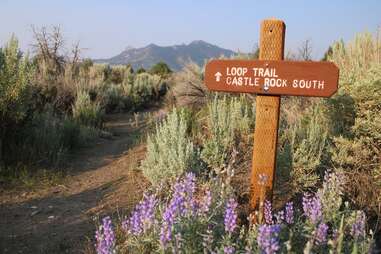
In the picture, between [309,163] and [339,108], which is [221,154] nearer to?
[309,163]

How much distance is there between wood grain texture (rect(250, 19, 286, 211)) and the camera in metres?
4.02

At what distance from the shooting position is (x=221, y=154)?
5.67m

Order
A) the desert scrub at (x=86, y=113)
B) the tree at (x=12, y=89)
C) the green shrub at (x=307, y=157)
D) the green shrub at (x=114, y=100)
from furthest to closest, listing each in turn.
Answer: the green shrub at (x=114, y=100)
the desert scrub at (x=86, y=113)
the tree at (x=12, y=89)
the green shrub at (x=307, y=157)

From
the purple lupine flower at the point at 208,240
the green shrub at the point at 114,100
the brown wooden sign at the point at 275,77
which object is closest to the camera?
the purple lupine flower at the point at 208,240

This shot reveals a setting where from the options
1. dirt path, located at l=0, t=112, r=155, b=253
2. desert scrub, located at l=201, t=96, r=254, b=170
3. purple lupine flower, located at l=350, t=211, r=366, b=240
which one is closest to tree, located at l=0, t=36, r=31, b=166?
dirt path, located at l=0, t=112, r=155, b=253

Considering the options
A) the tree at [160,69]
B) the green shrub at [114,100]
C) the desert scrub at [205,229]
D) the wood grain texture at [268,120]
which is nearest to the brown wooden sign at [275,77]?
the wood grain texture at [268,120]

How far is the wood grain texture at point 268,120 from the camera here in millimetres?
4020

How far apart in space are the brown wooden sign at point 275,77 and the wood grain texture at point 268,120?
0.45ft

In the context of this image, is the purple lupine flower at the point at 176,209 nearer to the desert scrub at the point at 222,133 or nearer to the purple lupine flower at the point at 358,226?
the purple lupine flower at the point at 358,226

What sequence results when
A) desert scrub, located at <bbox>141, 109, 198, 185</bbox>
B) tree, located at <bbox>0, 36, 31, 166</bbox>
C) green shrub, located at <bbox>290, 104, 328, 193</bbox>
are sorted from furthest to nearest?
tree, located at <bbox>0, 36, 31, 166</bbox> < desert scrub, located at <bbox>141, 109, 198, 185</bbox> < green shrub, located at <bbox>290, 104, 328, 193</bbox>

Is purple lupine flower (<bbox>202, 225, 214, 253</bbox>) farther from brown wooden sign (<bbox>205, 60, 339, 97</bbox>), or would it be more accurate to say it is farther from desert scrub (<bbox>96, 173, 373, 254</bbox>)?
brown wooden sign (<bbox>205, 60, 339, 97</bbox>)

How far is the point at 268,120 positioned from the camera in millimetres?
4039

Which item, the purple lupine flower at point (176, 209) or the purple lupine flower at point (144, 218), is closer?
the purple lupine flower at point (176, 209)

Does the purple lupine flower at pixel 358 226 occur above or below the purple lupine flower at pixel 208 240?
above
